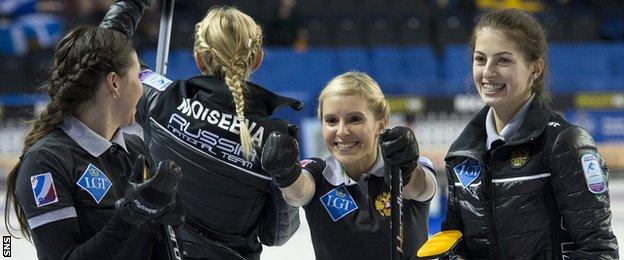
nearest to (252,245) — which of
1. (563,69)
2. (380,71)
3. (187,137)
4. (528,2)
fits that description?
(187,137)

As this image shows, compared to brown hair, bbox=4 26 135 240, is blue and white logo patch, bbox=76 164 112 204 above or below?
below

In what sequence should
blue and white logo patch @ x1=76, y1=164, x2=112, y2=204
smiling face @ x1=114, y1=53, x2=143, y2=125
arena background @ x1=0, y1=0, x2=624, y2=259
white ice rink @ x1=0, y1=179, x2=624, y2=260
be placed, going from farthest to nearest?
arena background @ x1=0, y1=0, x2=624, y2=259, white ice rink @ x1=0, y1=179, x2=624, y2=260, smiling face @ x1=114, y1=53, x2=143, y2=125, blue and white logo patch @ x1=76, y1=164, x2=112, y2=204

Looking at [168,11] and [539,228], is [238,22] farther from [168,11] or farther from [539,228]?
[539,228]

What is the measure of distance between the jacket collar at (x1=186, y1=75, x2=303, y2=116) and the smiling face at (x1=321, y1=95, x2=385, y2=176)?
0.56 ft

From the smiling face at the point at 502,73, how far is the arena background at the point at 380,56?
24.1 feet

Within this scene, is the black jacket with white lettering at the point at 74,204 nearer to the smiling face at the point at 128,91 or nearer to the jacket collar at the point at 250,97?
the smiling face at the point at 128,91

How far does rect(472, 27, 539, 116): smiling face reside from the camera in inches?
127

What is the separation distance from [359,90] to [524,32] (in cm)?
71

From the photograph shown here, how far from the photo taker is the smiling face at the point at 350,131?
362cm

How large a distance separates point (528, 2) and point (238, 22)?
439 inches

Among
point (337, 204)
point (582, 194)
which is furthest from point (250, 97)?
point (582, 194)

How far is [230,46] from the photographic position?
351 centimetres

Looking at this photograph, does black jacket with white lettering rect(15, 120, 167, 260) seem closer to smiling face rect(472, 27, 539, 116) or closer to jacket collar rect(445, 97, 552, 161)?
jacket collar rect(445, 97, 552, 161)

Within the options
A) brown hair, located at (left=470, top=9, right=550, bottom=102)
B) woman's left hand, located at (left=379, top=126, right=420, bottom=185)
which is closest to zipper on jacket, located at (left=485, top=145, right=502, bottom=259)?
woman's left hand, located at (left=379, top=126, right=420, bottom=185)
